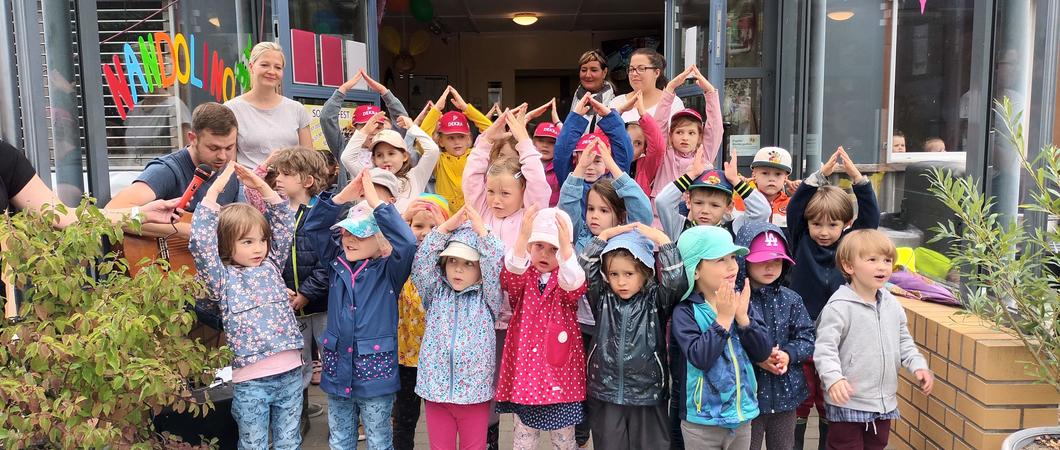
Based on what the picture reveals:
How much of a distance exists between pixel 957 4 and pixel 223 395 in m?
4.24

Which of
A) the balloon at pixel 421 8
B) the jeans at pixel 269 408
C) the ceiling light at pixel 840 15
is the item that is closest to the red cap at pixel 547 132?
the jeans at pixel 269 408

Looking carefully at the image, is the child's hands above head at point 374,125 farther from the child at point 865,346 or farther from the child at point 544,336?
the child at point 865,346

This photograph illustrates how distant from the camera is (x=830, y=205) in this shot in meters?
3.31

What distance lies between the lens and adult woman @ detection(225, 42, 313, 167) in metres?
4.03

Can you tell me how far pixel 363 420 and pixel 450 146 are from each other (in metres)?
1.92

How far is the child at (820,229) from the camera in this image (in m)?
3.31

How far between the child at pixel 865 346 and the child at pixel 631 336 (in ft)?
2.07

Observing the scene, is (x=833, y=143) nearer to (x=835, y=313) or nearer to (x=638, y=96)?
(x=638, y=96)

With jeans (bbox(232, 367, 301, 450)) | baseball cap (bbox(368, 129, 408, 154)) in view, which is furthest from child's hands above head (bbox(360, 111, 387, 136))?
jeans (bbox(232, 367, 301, 450))

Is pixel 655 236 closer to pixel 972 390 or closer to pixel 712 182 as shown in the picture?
pixel 712 182

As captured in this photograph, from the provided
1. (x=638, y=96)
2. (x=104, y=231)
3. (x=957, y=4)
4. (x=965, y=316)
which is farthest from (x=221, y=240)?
(x=957, y=4)

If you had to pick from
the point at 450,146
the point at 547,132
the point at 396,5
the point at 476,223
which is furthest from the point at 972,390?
the point at 396,5

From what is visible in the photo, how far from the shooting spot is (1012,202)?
316cm

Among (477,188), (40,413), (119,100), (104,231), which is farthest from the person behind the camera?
(119,100)
